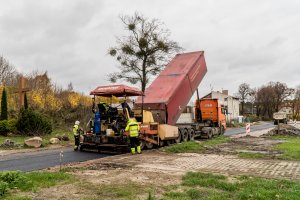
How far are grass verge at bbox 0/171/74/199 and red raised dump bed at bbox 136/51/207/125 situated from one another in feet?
28.1

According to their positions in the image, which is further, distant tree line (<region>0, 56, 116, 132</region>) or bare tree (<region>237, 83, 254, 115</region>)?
bare tree (<region>237, 83, 254, 115</region>)

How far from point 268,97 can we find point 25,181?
88937mm

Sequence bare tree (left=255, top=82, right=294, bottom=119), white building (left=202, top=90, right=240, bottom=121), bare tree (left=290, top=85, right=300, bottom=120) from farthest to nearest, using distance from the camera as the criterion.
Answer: bare tree (left=290, top=85, right=300, bottom=120) → bare tree (left=255, top=82, right=294, bottom=119) → white building (left=202, top=90, right=240, bottom=121)

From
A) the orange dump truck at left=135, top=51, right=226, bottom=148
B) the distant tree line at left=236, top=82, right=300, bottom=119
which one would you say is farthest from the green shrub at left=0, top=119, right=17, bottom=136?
the distant tree line at left=236, top=82, right=300, bottom=119

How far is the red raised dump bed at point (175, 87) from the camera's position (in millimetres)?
16031

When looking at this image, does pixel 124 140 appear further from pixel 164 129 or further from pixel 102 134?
pixel 164 129

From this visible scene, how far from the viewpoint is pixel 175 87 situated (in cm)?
1661

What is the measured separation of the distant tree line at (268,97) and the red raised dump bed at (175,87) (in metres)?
73.6

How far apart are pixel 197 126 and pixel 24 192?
15.1 metres

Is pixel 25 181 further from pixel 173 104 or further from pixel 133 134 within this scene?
pixel 173 104

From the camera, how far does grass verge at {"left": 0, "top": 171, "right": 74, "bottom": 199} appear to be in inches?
246

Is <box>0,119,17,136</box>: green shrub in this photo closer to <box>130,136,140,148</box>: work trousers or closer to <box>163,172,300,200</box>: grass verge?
<box>130,136,140,148</box>: work trousers

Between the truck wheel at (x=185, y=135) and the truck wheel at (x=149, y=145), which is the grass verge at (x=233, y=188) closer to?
the truck wheel at (x=149, y=145)

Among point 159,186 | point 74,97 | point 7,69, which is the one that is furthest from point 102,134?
point 7,69
